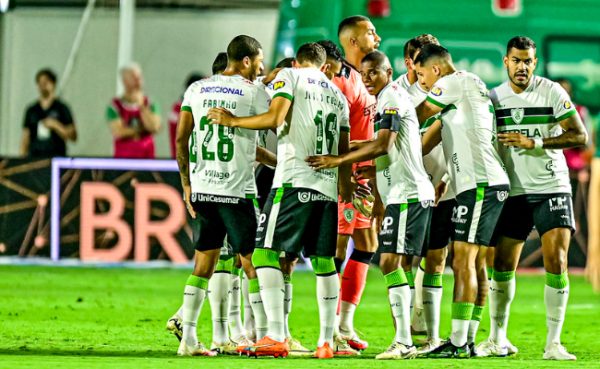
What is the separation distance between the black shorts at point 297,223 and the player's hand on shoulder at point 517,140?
1.45m

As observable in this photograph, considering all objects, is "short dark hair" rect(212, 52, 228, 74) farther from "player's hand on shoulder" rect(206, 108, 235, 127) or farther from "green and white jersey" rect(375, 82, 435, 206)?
"green and white jersey" rect(375, 82, 435, 206)

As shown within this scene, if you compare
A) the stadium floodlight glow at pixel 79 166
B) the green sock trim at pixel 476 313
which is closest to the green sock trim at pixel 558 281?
the green sock trim at pixel 476 313

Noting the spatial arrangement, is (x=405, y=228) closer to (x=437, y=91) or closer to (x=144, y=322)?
(x=437, y=91)

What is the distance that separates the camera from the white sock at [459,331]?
10.8m

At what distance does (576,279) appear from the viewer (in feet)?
59.2

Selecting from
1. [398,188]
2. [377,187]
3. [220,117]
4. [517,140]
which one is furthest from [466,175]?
[220,117]

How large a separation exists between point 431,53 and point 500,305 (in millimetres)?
2029

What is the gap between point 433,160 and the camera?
38.3 ft

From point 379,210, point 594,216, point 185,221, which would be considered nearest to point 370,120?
point 379,210

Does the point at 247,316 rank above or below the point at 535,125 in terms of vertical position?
below

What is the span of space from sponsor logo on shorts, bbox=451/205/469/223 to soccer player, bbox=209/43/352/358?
97 centimetres

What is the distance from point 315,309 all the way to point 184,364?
4.56 meters

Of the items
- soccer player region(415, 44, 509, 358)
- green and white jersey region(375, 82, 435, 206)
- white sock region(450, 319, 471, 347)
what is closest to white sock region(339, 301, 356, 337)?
soccer player region(415, 44, 509, 358)

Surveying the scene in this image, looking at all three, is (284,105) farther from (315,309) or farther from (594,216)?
(315,309)
